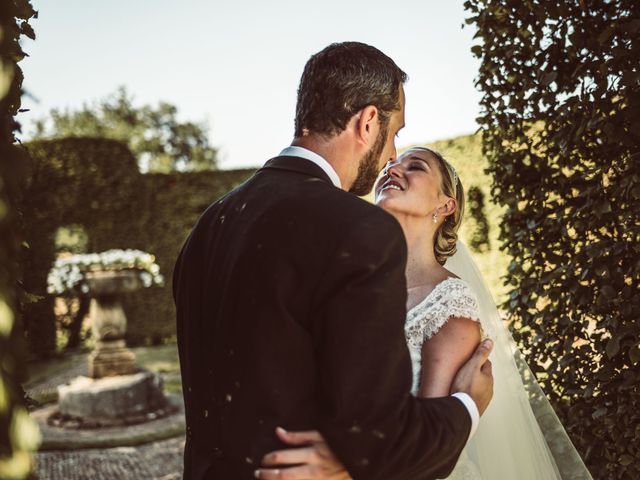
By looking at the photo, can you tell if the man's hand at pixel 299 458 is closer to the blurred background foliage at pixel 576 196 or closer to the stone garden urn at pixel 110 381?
the blurred background foliage at pixel 576 196

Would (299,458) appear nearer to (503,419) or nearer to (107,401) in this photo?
(503,419)

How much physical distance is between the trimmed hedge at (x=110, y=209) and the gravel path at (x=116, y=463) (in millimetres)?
5573

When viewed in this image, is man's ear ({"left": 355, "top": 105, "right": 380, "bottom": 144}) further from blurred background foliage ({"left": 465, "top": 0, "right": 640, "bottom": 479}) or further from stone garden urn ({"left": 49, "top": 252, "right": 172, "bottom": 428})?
stone garden urn ({"left": 49, "top": 252, "right": 172, "bottom": 428})

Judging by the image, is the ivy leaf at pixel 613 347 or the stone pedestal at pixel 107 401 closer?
the ivy leaf at pixel 613 347

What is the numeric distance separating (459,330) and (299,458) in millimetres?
1125

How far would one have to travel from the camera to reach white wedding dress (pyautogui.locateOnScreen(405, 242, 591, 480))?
2430mm

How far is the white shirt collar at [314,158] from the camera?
1690 mm

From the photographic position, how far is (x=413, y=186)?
2775 mm

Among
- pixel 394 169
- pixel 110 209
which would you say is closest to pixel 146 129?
pixel 110 209

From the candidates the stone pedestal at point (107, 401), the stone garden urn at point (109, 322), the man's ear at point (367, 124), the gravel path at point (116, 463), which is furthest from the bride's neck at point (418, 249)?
the stone garden urn at point (109, 322)

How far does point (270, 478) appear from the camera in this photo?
1.42 m

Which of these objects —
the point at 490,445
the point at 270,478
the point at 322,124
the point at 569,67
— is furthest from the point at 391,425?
the point at 569,67

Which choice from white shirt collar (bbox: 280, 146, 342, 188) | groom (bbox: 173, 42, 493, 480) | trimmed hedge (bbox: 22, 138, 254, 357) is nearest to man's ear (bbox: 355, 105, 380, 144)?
groom (bbox: 173, 42, 493, 480)

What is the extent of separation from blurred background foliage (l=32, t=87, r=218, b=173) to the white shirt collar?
38.4m
